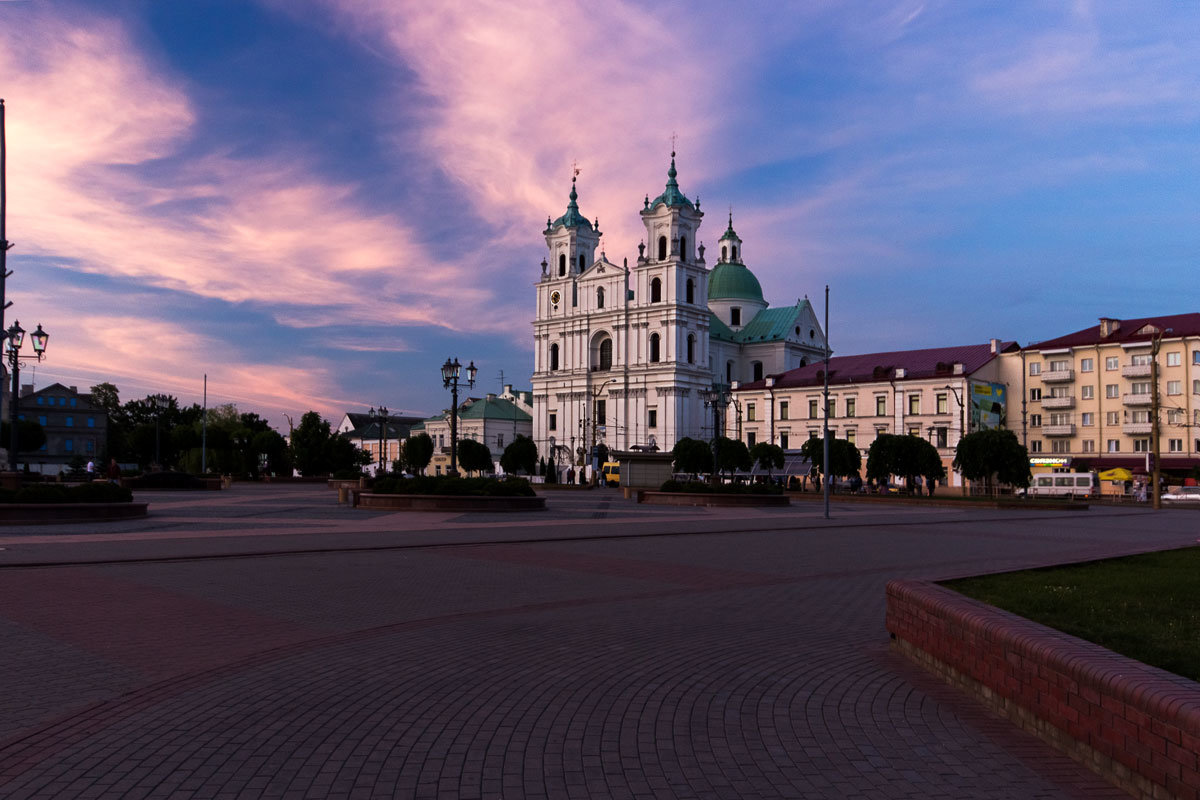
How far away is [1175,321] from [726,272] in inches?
2442

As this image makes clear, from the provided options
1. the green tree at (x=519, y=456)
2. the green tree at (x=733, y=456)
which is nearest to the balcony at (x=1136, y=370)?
the green tree at (x=733, y=456)

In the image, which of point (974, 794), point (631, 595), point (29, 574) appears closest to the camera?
point (974, 794)

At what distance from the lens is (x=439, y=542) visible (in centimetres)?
2109

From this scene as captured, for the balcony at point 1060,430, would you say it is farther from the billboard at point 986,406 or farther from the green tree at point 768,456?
the green tree at point 768,456

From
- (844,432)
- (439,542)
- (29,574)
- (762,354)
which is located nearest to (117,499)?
(439,542)

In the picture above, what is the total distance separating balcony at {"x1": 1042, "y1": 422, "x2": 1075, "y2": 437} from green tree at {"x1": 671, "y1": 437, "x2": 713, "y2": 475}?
92.7ft

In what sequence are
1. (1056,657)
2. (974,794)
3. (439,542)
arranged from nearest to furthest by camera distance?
(974,794)
(1056,657)
(439,542)

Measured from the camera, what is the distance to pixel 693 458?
80.9 m

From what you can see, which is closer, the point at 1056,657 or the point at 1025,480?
the point at 1056,657

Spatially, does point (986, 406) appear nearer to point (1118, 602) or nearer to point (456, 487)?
point (456, 487)

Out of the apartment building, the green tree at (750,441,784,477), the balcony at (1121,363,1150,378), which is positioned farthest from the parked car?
the green tree at (750,441,784,477)

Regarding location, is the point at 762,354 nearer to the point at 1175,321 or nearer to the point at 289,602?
the point at 1175,321

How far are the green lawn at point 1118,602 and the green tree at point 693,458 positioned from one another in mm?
66897

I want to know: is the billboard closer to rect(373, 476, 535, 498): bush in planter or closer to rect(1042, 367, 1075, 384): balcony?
rect(1042, 367, 1075, 384): balcony
